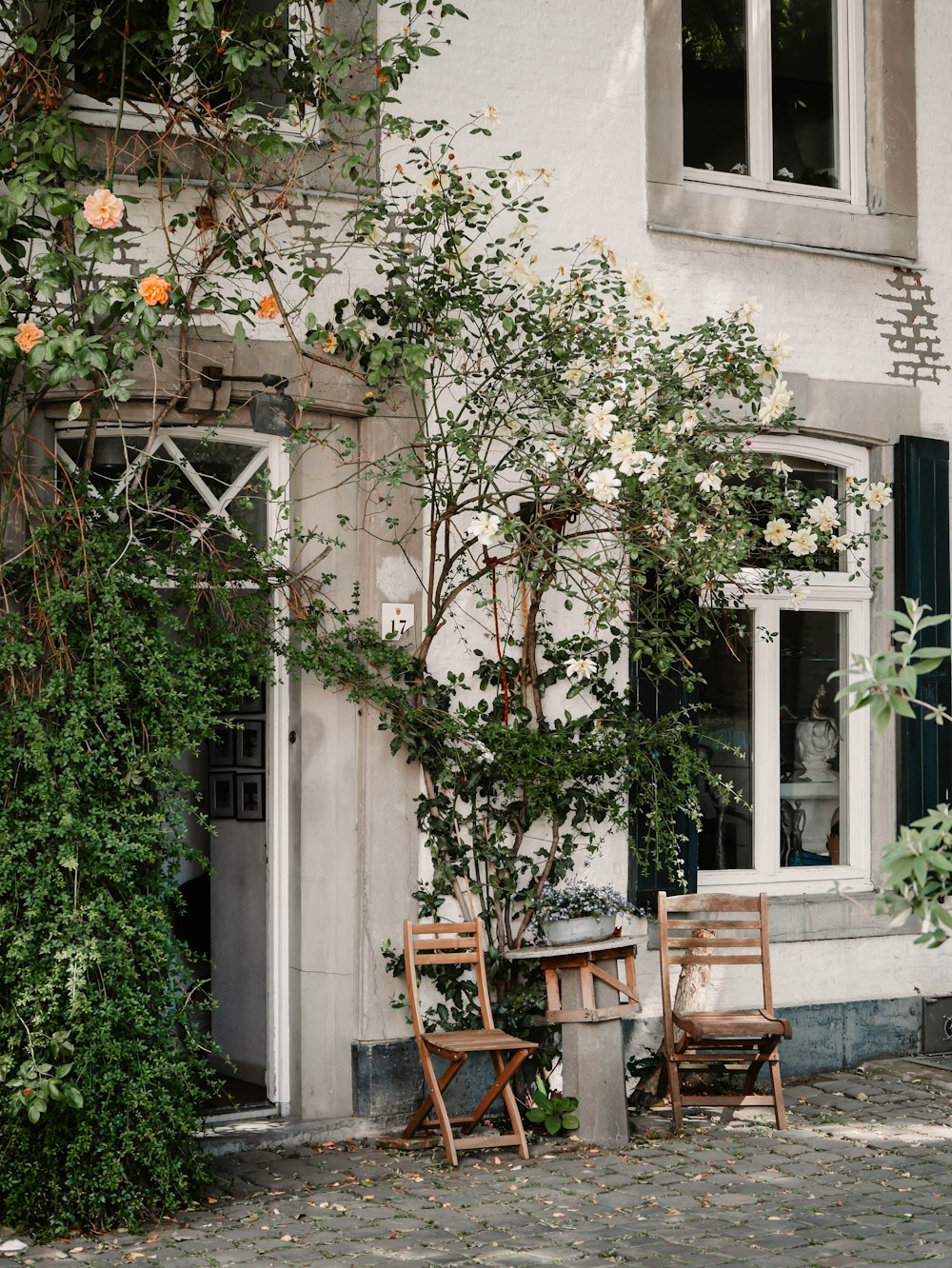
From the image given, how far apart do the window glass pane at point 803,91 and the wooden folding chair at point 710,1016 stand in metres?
3.74

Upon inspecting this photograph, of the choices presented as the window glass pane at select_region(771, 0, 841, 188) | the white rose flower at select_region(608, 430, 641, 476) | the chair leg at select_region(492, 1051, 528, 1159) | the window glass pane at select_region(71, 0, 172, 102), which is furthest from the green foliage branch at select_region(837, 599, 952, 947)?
the window glass pane at select_region(771, 0, 841, 188)

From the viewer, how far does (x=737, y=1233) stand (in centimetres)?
522

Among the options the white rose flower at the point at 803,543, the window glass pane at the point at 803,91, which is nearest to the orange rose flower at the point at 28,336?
the white rose flower at the point at 803,543

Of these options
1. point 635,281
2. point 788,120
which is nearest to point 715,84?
point 788,120

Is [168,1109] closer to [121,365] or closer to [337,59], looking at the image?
[121,365]

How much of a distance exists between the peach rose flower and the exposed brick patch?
4.24 metres

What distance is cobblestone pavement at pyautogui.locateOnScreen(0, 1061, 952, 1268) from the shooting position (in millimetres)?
4996

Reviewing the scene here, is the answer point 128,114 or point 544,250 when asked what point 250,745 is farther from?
point 128,114

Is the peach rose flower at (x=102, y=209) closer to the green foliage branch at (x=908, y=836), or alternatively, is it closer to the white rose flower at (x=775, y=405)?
the white rose flower at (x=775, y=405)

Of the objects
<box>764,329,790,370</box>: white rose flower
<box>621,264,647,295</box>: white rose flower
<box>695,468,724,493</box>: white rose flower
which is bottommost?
<box>695,468,724,493</box>: white rose flower

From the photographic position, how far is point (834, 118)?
8.37 metres

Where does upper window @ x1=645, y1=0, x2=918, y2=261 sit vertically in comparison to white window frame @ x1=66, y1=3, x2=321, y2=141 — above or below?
above

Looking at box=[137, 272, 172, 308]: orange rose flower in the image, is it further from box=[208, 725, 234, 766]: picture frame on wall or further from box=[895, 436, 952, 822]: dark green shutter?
box=[895, 436, 952, 822]: dark green shutter

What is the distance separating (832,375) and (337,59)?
3.03 metres
